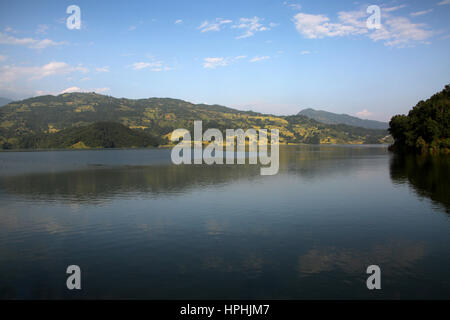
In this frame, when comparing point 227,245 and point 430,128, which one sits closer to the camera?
point 227,245

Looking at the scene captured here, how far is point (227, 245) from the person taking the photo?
23328 millimetres

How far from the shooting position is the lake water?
16591mm

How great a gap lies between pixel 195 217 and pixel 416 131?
140 m

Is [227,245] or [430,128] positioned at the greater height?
[430,128]

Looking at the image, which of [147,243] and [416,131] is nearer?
[147,243]

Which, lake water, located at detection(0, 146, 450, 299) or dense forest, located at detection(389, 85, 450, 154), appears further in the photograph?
dense forest, located at detection(389, 85, 450, 154)

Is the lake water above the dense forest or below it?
below

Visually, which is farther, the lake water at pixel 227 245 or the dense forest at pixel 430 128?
the dense forest at pixel 430 128

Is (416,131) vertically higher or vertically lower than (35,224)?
higher

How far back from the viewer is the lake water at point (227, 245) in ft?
54.4

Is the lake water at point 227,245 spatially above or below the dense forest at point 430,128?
below
